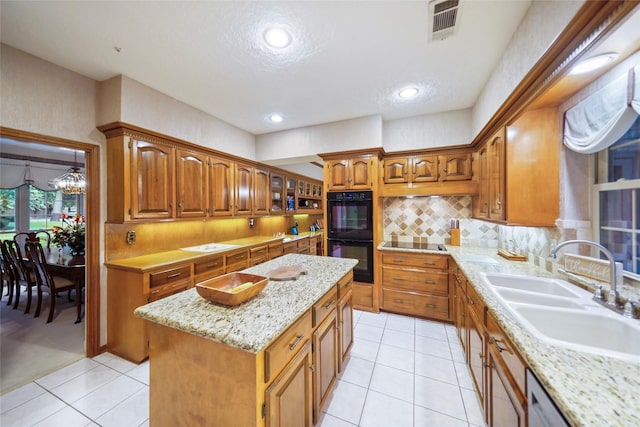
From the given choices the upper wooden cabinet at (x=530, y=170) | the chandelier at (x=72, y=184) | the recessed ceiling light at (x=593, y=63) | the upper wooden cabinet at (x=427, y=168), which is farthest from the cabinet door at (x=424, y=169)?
the chandelier at (x=72, y=184)

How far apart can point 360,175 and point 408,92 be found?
1.12m

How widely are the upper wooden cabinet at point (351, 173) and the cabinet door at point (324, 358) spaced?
1.92m

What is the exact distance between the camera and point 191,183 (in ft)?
9.24

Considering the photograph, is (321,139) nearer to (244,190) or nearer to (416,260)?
(244,190)

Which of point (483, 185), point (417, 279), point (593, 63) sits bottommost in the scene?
point (417, 279)

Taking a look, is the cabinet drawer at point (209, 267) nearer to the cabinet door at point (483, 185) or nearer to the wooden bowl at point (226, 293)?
the wooden bowl at point (226, 293)

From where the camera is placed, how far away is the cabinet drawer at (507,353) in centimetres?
91

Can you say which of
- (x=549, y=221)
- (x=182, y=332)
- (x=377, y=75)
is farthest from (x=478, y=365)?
(x=377, y=75)

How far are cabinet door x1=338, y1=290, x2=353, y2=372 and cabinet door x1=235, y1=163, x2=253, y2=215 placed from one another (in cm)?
227

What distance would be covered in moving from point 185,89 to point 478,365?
364 cm

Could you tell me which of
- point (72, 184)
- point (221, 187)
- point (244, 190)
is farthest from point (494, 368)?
point (72, 184)

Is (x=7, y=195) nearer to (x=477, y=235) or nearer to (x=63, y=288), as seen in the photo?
(x=63, y=288)

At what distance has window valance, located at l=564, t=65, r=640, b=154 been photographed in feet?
3.72

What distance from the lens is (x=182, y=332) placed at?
1.07 meters
